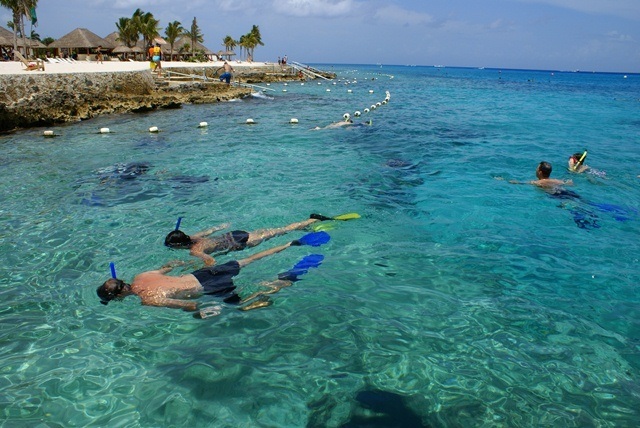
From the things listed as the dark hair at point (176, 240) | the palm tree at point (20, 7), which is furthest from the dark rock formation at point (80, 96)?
the dark hair at point (176, 240)

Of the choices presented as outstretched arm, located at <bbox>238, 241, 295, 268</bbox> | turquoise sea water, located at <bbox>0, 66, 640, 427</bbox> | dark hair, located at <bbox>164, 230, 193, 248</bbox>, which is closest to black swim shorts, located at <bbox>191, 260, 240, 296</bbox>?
turquoise sea water, located at <bbox>0, 66, 640, 427</bbox>

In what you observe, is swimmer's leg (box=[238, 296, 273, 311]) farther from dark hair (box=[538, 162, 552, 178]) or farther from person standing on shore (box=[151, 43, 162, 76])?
person standing on shore (box=[151, 43, 162, 76])

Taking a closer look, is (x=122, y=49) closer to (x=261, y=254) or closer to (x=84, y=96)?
(x=84, y=96)

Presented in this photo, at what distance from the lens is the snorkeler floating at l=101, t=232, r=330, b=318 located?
5.45m

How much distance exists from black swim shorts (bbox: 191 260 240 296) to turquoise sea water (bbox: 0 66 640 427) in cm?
21

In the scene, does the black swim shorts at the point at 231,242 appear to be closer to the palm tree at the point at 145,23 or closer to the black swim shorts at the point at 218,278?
the black swim shorts at the point at 218,278

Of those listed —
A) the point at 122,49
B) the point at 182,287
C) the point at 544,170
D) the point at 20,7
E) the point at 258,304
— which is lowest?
the point at 258,304

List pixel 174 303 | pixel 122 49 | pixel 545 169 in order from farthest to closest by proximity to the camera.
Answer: pixel 122 49 < pixel 545 169 < pixel 174 303

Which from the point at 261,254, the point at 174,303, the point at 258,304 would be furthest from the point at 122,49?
the point at 258,304

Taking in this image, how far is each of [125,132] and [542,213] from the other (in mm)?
16413

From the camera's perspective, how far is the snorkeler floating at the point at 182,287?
5445 millimetres

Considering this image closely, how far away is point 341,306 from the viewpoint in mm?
5562

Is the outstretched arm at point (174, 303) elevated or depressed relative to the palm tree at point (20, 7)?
depressed

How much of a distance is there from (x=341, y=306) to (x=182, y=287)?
6.99 ft
